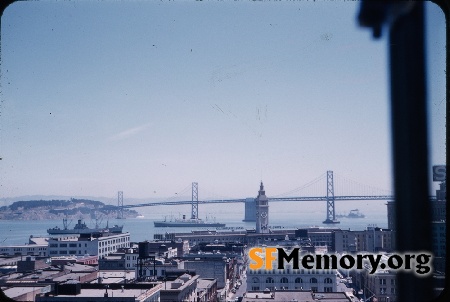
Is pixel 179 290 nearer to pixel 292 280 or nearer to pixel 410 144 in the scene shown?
pixel 292 280

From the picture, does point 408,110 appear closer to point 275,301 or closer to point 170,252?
point 275,301

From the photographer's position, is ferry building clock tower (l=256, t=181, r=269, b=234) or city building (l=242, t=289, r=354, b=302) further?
ferry building clock tower (l=256, t=181, r=269, b=234)

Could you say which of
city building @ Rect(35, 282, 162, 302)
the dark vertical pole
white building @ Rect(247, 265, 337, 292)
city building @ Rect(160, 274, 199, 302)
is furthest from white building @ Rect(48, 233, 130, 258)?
the dark vertical pole

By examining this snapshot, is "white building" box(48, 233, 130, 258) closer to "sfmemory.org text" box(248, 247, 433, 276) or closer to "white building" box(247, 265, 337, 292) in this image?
"white building" box(247, 265, 337, 292)

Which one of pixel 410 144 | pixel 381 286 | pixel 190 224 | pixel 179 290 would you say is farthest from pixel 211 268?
pixel 190 224

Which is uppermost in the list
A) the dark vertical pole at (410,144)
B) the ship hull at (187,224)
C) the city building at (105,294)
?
the dark vertical pole at (410,144)

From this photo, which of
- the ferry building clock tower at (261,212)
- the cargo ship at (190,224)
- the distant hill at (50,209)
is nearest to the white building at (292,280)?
the ferry building clock tower at (261,212)

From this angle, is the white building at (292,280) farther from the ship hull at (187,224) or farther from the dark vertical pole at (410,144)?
the ship hull at (187,224)
